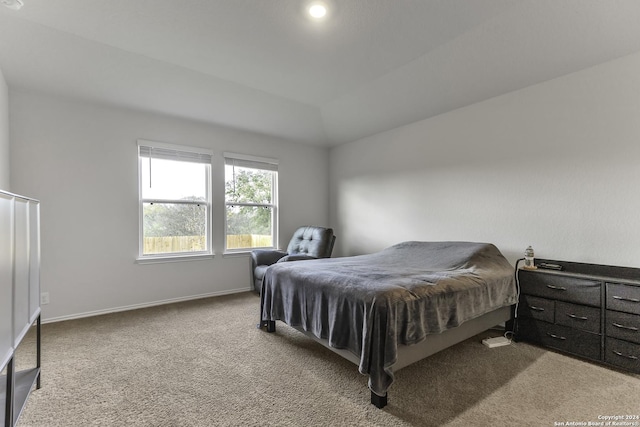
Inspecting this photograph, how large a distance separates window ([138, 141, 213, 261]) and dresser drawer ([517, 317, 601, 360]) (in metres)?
3.81

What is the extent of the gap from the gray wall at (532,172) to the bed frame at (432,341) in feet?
2.64

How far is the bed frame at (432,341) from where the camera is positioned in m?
1.85

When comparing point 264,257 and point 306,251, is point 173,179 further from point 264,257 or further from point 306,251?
point 306,251

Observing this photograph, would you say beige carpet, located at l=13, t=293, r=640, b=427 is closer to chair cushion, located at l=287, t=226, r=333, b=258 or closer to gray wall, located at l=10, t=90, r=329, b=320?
gray wall, located at l=10, t=90, r=329, b=320

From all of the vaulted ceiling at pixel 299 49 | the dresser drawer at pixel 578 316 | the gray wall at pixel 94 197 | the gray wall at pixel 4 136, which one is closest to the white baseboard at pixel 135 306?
the gray wall at pixel 94 197

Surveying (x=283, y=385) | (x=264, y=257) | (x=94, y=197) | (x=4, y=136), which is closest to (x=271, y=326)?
(x=283, y=385)

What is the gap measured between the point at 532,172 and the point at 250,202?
365cm

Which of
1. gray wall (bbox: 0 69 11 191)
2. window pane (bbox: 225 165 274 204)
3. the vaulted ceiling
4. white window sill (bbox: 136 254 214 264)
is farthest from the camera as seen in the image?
window pane (bbox: 225 165 274 204)

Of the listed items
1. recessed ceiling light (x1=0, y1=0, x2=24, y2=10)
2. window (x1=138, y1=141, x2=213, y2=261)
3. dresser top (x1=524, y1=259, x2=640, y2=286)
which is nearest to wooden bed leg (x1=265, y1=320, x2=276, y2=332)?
window (x1=138, y1=141, x2=213, y2=261)

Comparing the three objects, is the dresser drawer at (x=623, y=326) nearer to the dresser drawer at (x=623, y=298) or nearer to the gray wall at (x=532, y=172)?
the dresser drawer at (x=623, y=298)

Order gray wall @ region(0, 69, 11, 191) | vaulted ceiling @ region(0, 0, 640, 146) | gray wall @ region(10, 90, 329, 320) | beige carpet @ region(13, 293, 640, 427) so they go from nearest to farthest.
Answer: beige carpet @ region(13, 293, 640, 427) → vaulted ceiling @ region(0, 0, 640, 146) → gray wall @ region(0, 69, 11, 191) → gray wall @ region(10, 90, 329, 320)

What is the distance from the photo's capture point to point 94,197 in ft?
11.1

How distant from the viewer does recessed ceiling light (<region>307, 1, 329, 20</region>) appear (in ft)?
7.18

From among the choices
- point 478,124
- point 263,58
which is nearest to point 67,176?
point 263,58
